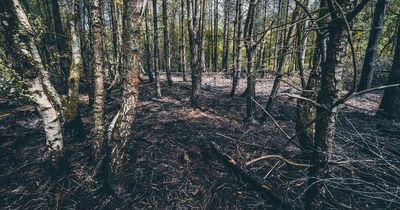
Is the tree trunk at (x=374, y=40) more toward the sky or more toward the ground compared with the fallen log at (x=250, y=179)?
more toward the sky

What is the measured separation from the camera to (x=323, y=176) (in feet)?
7.85

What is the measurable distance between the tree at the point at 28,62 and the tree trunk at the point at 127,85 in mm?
1089

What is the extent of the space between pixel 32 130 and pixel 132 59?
4.94 metres

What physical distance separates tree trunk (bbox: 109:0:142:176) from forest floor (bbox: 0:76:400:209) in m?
0.66

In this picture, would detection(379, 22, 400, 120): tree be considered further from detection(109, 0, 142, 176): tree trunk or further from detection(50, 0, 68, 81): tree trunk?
detection(50, 0, 68, 81): tree trunk

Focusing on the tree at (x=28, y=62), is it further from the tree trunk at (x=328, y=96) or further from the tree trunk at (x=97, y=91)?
the tree trunk at (x=328, y=96)

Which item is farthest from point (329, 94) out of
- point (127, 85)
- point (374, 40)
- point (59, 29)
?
point (374, 40)

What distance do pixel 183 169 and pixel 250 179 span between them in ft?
4.77

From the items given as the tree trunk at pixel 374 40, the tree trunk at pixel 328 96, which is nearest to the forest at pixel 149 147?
the tree trunk at pixel 328 96

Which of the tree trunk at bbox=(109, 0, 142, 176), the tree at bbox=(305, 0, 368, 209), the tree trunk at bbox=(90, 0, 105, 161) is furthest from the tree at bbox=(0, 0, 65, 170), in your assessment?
the tree at bbox=(305, 0, 368, 209)

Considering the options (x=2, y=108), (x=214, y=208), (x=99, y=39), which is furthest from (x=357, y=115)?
(x=2, y=108)

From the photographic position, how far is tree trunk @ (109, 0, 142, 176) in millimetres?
4449

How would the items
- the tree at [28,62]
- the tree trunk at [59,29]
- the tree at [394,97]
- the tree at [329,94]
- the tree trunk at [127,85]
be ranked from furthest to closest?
the tree at [394,97] < the tree trunk at [59,29] < the tree trunk at [127,85] < the tree at [28,62] < the tree at [329,94]

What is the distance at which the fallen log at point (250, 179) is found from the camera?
402 cm
